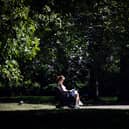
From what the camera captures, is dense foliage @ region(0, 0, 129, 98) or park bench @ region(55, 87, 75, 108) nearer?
dense foliage @ region(0, 0, 129, 98)

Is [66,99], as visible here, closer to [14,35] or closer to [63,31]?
[14,35]

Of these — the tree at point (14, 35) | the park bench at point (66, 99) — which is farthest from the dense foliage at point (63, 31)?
the park bench at point (66, 99)

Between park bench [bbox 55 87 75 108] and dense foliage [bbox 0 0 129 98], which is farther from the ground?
dense foliage [bbox 0 0 129 98]

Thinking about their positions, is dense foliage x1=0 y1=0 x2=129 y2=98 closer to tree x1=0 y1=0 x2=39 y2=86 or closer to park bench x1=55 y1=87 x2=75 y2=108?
tree x1=0 y1=0 x2=39 y2=86

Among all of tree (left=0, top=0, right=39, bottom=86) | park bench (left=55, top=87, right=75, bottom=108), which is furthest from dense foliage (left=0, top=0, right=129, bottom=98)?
park bench (left=55, top=87, right=75, bottom=108)

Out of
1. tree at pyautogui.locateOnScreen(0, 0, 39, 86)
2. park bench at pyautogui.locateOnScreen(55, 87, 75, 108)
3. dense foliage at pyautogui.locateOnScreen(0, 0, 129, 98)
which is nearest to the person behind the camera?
dense foliage at pyautogui.locateOnScreen(0, 0, 129, 98)

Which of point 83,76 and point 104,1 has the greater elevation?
point 104,1

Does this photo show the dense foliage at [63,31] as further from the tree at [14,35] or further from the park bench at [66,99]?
the park bench at [66,99]

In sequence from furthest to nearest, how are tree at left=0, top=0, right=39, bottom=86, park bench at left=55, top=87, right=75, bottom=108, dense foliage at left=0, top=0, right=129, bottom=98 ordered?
park bench at left=55, top=87, right=75, bottom=108 → tree at left=0, top=0, right=39, bottom=86 → dense foliage at left=0, top=0, right=129, bottom=98

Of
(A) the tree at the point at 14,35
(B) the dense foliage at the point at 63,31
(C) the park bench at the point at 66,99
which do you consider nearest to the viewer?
(B) the dense foliage at the point at 63,31

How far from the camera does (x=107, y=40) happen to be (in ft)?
79.9
